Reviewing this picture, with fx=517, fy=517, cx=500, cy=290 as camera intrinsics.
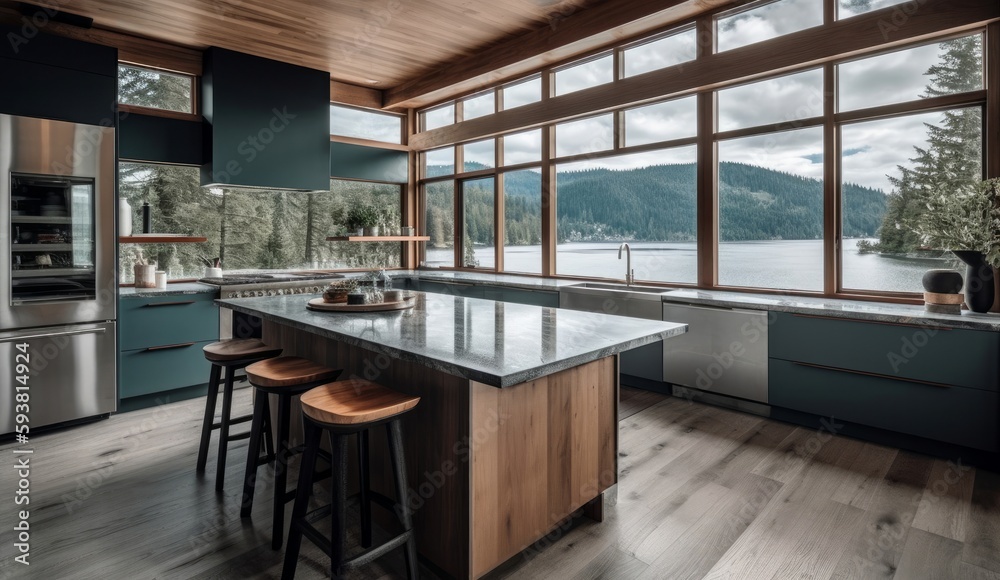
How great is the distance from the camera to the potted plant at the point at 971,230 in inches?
111

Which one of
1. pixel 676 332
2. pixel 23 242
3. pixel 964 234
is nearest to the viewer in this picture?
pixel 676 332

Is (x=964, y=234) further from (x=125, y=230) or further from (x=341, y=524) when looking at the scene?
(x=125, y=230)

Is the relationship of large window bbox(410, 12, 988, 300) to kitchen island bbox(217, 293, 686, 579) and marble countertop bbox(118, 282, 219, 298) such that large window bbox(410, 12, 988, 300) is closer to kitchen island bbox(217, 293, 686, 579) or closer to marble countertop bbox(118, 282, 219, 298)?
kitchen island bbox(217, 293, 686, 579)

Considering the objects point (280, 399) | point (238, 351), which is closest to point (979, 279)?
point (280, 399)

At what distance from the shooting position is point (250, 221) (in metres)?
5.42

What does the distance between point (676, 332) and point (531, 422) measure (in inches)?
29.3

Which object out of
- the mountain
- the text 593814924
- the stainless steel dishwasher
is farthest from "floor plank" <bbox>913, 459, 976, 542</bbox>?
the text 593814924

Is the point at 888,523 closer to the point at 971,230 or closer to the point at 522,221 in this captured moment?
the point at 971,230

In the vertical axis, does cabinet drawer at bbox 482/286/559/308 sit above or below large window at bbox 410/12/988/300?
below

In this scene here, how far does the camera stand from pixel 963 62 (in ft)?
10.2

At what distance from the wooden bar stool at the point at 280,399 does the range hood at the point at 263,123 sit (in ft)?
10.1

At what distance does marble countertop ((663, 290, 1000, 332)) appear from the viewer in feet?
9.14

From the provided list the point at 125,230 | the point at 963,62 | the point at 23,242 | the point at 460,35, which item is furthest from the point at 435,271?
the point at 963,62

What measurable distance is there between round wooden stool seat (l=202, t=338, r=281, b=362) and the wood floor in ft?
2.20
